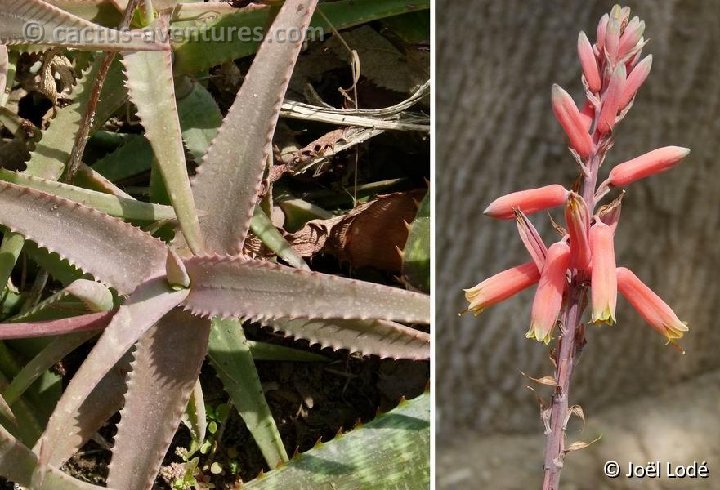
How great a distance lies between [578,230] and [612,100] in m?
0.08

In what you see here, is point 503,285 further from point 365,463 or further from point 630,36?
point 365,463

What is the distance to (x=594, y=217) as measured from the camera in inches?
18.8

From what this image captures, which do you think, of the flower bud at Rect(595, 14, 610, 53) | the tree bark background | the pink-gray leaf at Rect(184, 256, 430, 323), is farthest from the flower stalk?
the tree bark background

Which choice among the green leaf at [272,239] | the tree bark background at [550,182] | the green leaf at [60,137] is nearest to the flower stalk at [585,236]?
the tree bark background at [550,182]

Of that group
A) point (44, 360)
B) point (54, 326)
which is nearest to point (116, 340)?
point (54, 326)

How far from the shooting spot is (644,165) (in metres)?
0.51

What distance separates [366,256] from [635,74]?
0.46 meters

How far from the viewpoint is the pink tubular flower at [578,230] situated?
17.5 inches

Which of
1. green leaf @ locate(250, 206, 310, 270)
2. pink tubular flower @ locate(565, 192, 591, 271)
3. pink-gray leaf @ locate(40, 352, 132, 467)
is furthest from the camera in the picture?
green leaf @ locate(250, 206, 310, 270)

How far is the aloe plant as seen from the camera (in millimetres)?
644

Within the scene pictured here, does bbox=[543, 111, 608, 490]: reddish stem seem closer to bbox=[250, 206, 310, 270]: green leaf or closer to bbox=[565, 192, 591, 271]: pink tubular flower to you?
bbox=[565, 192, 591, 271]: pink tubular flower

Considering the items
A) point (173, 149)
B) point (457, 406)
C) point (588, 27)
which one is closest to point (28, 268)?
point (173, 149)

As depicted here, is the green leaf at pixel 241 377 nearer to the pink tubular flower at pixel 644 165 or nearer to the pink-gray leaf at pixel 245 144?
the pink-gray leaf at pixel 245 144

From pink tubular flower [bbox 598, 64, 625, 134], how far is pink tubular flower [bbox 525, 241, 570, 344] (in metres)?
0.07
